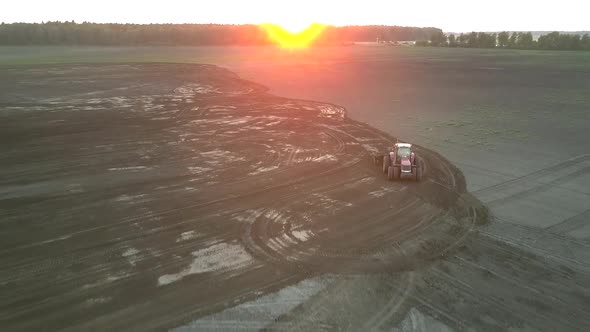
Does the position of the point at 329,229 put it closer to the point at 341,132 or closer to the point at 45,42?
the point at 341,132

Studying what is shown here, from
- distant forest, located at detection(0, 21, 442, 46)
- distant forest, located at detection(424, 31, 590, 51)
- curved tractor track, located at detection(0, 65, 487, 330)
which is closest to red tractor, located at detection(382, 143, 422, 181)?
curved tractor track, located at detection(0, 65, 487, 330)

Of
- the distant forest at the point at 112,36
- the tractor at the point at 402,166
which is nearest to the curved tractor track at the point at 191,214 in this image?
the tractor at the point at 402,166

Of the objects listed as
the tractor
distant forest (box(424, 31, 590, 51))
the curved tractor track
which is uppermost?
distant forest (box(424, 31, 590, 51))

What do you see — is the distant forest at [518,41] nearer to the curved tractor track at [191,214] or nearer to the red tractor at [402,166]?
the curved tractor track at [191,214]

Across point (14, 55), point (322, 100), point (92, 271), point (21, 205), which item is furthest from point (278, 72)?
point (14, 55)

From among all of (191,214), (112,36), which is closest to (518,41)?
(112,36)

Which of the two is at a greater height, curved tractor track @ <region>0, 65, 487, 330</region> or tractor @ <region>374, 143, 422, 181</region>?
tractor @ <region>374, 143, 422, 181</region>

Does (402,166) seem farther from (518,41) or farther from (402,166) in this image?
(518,41)

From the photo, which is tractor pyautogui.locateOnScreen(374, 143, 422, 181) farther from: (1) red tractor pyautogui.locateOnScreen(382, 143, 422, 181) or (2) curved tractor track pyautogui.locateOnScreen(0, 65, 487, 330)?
(2) curved tractor track pyautogui.locateOnScreen(0, 65, 487, 330)
